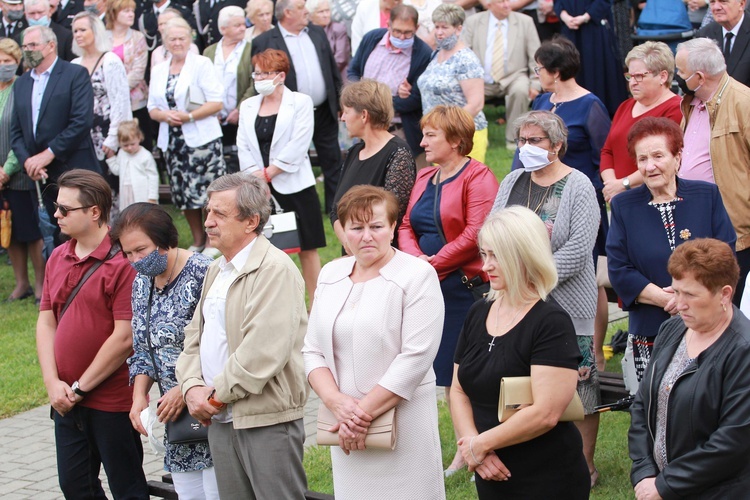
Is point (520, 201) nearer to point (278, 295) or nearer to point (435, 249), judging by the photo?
point (435, 249)

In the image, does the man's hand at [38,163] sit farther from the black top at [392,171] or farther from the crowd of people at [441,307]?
the black top at [392,171]

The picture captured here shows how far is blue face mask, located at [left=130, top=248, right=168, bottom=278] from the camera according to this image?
17.6 ft

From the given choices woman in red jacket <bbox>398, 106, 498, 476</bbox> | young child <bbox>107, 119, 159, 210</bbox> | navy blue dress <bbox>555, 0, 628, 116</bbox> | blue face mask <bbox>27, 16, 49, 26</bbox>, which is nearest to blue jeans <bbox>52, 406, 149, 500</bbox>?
woman in red jacket <bbox>398, 106, 498, 476</bbox>

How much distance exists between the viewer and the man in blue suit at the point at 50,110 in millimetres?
10594

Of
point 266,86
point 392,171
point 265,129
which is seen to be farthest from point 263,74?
point 392,171

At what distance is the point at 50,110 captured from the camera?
10.6m

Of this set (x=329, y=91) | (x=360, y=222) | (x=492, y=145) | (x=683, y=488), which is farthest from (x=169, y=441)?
(x=492, y=145)

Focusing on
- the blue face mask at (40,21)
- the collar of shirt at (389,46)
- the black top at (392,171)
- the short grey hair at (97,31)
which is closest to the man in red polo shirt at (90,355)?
the black top at (392,171)

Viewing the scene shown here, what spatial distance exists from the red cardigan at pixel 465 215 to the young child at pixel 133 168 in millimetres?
5745

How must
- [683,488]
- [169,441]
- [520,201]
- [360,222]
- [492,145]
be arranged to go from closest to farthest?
[683,488] < [360,222] < [169,441] < [520,201] < [492,145]

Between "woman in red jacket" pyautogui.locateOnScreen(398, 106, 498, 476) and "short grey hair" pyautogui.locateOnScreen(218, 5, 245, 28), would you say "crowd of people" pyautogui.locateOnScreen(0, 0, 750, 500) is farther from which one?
"short grey hair" pyautogui.locateOnScreen(218, 5, 245, 28)

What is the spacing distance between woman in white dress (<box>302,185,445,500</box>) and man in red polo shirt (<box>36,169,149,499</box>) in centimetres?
142

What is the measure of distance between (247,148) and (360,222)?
15.2 ft

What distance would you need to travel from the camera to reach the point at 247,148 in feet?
30.7
